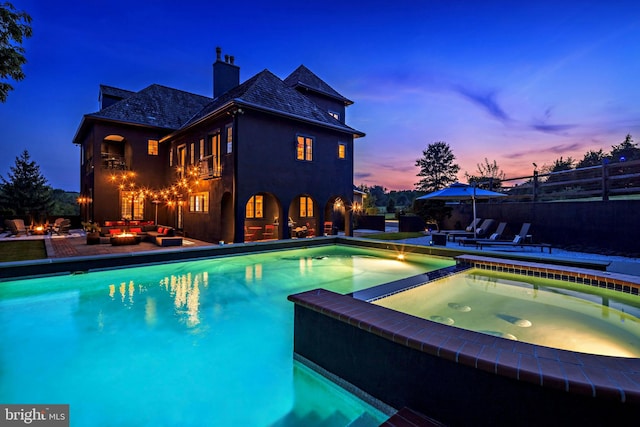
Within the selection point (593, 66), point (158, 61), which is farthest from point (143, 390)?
point (158, 61)

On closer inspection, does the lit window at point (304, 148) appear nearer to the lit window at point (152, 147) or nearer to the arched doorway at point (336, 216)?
the arched doorway at point (336, 216)

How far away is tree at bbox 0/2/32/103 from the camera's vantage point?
8469 mm

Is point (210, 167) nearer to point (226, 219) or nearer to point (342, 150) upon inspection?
point (226, 219)

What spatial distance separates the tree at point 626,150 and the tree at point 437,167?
504 inches

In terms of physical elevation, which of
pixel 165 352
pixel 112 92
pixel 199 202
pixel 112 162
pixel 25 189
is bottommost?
pixel 165 352

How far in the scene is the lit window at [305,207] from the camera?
18.9 metres

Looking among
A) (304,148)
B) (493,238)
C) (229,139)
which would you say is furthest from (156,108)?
(493,238)

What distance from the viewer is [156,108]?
768 inches

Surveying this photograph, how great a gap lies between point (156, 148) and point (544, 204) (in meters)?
21.7

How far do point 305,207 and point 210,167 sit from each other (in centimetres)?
648

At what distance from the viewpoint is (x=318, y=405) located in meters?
3.12

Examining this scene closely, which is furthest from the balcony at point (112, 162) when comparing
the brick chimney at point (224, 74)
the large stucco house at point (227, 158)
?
the brick chimney at point (224, 74)

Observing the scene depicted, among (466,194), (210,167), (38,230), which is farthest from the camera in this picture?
(38,230)

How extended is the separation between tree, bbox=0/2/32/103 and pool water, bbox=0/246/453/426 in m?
6.13
